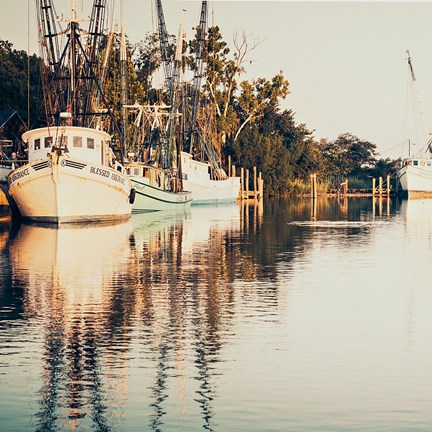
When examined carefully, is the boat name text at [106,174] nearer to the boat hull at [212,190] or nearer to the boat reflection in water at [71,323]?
the boat reflection in water at [71,323]

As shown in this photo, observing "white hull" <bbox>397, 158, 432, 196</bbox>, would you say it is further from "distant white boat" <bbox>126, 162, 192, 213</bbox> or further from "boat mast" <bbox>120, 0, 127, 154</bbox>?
"boat mast" <bbox>120, 0, 127, 154</bbox>

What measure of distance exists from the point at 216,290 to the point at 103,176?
24.0 meters

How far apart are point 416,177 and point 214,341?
95.2m

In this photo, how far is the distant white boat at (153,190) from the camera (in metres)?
59.3

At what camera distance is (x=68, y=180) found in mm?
43281

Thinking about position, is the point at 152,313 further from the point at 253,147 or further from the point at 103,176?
the point at 253,147

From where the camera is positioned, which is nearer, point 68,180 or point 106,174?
point 68,180

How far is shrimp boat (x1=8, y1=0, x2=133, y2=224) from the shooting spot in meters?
43.3

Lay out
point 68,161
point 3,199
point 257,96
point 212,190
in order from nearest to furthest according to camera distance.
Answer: point 68,161
point 3,199
point 212,190
point 257,96

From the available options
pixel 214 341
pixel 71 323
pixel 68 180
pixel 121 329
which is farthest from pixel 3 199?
pixel 214 341

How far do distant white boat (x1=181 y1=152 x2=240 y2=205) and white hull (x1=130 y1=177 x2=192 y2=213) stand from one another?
10.2 metres

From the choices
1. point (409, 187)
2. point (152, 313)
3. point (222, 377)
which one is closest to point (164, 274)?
point (152, 313)

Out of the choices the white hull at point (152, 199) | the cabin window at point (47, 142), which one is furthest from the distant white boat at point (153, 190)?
the cabin window at point (47, 142)

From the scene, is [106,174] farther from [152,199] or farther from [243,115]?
[243,115]
